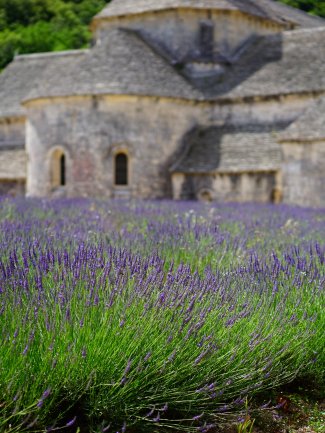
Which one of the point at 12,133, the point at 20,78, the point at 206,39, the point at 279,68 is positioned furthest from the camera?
the point at 20,78

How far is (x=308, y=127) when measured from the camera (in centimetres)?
2753

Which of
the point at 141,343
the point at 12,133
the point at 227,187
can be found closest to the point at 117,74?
the point at 227,187

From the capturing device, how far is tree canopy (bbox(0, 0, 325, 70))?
64000 mm

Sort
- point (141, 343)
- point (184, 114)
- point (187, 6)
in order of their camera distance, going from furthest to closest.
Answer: point (187, 6) < point (184, 114) < point (141, 343)

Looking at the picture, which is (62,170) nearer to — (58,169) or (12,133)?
(58,169)

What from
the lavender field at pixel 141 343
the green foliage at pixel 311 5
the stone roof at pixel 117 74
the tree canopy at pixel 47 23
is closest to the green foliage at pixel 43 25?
the tree canopy at pixel 47 23

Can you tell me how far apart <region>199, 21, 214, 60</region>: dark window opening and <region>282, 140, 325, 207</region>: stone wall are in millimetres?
7322

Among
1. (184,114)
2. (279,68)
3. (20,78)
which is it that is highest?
(20,78)

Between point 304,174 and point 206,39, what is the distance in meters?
8.64

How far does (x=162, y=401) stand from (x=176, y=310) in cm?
66

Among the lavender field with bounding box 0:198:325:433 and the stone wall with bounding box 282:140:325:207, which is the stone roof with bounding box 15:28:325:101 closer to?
the stone wall with bounding box 282:140:325:207

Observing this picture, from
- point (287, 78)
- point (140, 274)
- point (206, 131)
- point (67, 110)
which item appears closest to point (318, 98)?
point (287, 78)

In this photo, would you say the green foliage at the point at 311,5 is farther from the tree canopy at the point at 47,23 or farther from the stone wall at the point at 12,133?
the stone wall at the point at 12,133

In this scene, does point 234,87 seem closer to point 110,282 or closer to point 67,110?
point 67,110
